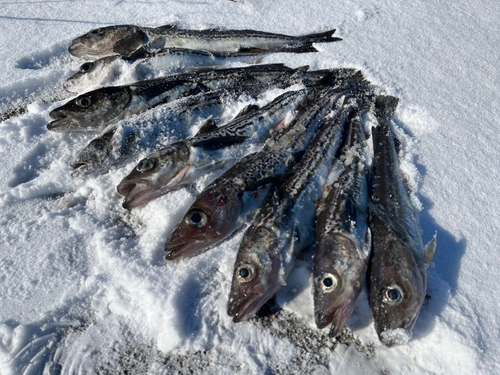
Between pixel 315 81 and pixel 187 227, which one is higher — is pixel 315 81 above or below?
above

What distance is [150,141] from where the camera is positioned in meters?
4.66

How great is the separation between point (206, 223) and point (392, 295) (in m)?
1.77

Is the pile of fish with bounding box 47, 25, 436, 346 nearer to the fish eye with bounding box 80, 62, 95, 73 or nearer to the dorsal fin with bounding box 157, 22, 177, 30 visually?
the fish eye with bounding box 80, 62, 95, 73

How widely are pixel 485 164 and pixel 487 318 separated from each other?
80.0 inches

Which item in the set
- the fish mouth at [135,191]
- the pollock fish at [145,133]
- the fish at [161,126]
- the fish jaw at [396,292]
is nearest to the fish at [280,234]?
the fish jaw at [396,292]

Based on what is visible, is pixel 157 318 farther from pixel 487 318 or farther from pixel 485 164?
pixel 485 164

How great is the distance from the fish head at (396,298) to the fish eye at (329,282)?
1.17 feet

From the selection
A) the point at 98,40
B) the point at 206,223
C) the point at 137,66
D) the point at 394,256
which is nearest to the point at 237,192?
the point at 206,223

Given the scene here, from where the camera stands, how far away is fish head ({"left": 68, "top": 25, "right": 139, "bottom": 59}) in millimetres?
6406

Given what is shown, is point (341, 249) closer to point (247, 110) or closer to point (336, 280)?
point (336, 280)

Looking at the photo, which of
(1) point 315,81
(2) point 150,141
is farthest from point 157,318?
(1) point 315,81

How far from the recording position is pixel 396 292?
291 cm

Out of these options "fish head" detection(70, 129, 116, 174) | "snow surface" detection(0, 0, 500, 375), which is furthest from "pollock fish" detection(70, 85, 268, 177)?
"snow surface" detection(0, 0, 500, 375)

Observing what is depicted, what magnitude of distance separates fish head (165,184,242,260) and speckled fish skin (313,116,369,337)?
902 millimetres
